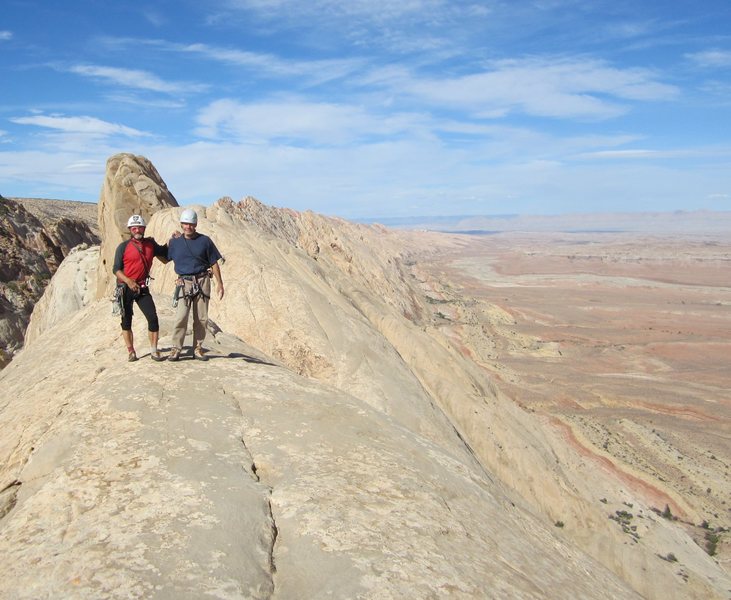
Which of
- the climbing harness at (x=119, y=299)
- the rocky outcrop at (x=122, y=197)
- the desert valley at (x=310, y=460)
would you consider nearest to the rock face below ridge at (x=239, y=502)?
the desert valley at (x=310, y=460)

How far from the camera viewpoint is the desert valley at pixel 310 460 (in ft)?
12.9

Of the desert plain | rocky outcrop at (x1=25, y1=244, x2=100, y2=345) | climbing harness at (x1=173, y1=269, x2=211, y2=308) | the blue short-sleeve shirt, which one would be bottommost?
the desert plain

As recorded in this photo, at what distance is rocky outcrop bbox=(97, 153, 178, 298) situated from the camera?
701 inches

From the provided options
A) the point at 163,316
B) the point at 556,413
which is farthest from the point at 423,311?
the point at 163,316

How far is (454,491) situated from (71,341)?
6781 millimetres

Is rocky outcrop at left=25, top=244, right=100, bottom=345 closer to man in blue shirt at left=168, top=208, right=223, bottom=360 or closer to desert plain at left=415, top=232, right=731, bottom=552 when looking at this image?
man in blue shirt at left=168, top=208, right=223, bottom=360

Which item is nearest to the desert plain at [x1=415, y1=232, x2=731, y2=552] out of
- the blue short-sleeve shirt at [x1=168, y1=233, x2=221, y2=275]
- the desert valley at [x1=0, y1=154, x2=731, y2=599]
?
the desert valley at [x1=0, y1=154, x2=731, y2=599]

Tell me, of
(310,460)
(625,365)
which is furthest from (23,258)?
(625,365)

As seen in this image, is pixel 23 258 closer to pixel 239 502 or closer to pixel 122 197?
pixel 122 197

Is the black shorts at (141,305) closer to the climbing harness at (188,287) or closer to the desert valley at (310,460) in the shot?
the climbing harness at (188,287)

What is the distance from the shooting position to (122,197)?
18.2 metres

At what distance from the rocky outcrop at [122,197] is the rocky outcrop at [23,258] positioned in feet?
24.1

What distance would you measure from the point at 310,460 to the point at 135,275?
3792 mm

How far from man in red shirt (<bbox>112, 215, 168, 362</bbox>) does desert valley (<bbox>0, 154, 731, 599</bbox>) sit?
1.46 feet
